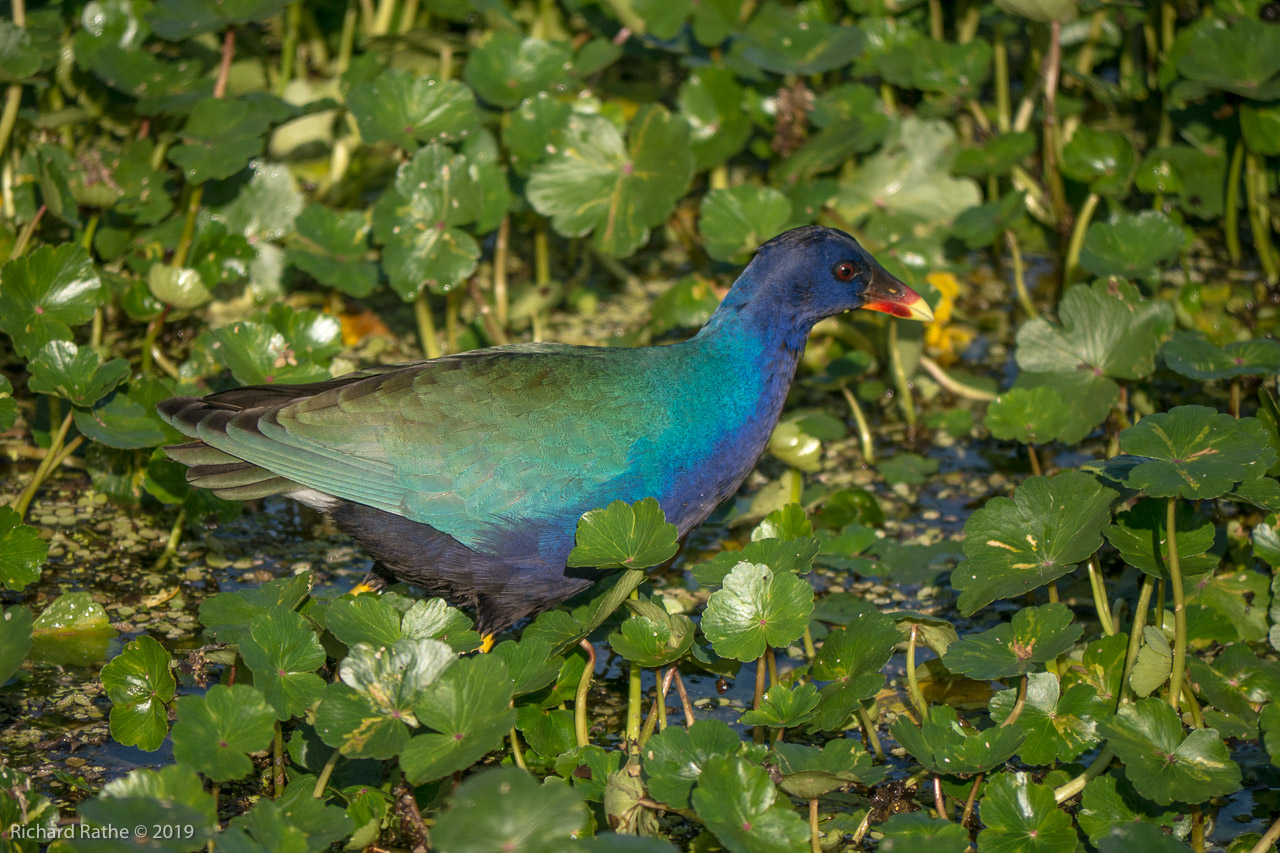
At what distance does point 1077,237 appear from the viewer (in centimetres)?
435

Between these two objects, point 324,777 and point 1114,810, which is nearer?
point 324,777

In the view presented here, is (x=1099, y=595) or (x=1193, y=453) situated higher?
(x=1193, y=453)

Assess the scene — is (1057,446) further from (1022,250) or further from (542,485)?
(542,485)

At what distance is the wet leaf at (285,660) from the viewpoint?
2336 millimetres

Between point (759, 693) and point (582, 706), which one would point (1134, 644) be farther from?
point (582, 706)

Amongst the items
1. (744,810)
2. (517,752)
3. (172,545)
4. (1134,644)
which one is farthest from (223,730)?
(1134,644)

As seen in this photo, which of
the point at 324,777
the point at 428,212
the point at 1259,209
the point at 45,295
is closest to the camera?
the point at 324,777

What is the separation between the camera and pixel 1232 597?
297cm

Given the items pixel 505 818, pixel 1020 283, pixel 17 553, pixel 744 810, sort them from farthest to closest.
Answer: pixel 1020 283, pixel 17 553, pixel 744 810, pixel 505 818

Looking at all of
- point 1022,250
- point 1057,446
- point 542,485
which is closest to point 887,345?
point 1057,446

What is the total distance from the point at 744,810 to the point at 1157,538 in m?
1.09

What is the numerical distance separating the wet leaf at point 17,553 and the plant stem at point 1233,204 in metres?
3.86

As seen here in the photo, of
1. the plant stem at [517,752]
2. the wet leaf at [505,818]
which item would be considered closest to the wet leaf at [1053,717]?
the plant stem at [517,752]

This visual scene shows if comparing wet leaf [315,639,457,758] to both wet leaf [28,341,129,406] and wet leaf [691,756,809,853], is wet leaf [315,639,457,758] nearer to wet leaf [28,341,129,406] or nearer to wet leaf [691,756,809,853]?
wet leaf [691,756,809,853]
